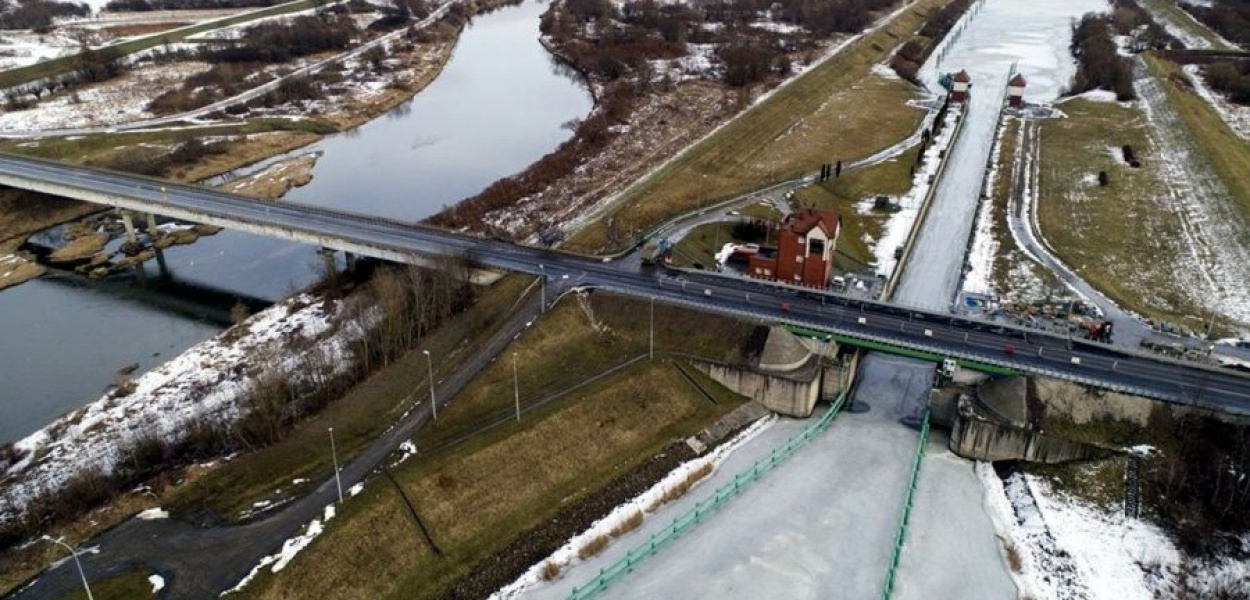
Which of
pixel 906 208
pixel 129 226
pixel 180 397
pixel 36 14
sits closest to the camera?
pixel 180 397

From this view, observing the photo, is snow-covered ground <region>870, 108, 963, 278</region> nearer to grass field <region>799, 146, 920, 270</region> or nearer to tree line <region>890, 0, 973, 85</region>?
grass field <region>799, 146, 920, 270</region>

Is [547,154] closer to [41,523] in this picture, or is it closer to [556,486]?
[556,486]

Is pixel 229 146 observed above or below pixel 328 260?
above

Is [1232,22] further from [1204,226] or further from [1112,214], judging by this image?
[1112,214]

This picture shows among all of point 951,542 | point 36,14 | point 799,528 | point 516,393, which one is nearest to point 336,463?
point 516,393

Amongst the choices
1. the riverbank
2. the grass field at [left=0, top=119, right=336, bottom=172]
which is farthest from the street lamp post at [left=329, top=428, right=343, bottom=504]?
the grass field at [left=0, top=119, right=336, bottom=172]

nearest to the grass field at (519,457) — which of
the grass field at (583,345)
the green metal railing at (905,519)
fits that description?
the grass field at (583,345)

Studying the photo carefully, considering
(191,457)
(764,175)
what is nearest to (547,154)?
(764,175)
